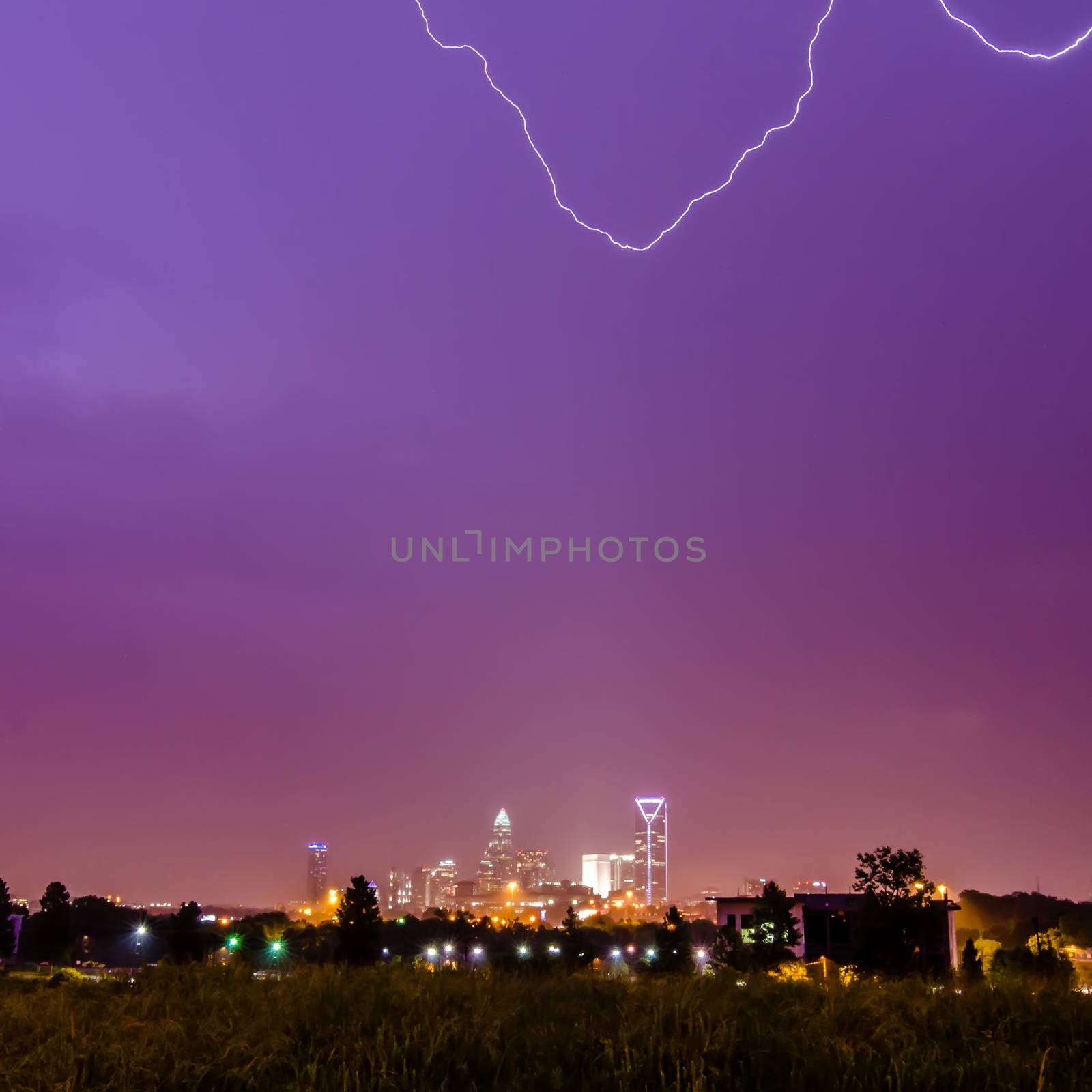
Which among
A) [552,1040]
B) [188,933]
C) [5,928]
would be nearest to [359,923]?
[188,933]

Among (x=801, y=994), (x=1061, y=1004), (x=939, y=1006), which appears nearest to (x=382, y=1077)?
(x=801, y=994)

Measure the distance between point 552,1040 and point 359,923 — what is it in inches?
1499

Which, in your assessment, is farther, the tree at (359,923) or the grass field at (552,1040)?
the tree at (359,923)

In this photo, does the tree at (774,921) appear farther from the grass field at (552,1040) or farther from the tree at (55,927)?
the tree at (55,927)

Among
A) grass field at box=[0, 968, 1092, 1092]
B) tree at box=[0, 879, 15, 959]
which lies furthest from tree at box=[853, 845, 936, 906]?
tree at box=[0, 879, 15, 959]

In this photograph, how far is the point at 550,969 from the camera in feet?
29.3

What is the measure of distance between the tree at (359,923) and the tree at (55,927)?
20.8 metres

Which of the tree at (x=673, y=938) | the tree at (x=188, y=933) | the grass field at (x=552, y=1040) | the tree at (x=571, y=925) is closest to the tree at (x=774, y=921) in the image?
the tree at (x=673, y=938)

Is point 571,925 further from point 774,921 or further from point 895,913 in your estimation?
point 895,913

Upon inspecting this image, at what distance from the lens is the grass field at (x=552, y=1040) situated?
5.16m

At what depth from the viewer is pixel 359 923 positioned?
40.8 metres

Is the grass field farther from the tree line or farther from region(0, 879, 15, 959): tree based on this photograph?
region(0, 879, 15, 959): tree

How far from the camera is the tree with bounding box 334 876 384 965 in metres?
39.9

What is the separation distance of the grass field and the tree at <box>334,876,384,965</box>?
3552 centimetres
